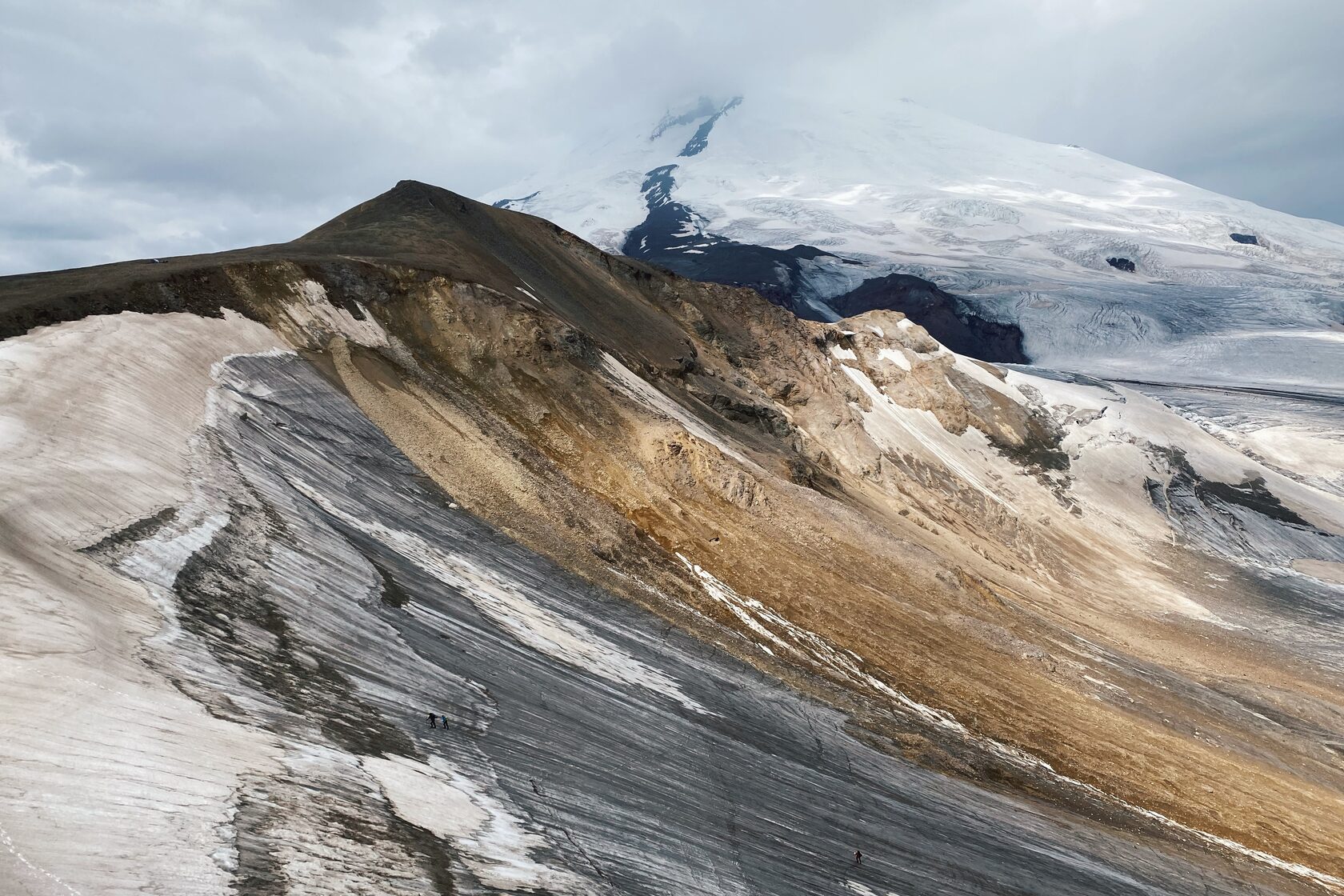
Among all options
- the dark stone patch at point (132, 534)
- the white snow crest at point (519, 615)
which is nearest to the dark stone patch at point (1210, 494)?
the white snow crest at point (519, 615)

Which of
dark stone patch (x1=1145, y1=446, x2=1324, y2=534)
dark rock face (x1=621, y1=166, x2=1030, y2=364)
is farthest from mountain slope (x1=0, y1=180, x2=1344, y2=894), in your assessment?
dark rock face (x1=621, y1=166, x2=1030, y2=364)

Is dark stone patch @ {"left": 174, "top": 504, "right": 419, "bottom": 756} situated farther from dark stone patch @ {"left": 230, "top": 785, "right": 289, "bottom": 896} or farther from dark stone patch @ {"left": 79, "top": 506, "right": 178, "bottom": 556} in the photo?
dark stone patch @ {"left": 230, "top": 785, "right": 289, "bottom": 896}

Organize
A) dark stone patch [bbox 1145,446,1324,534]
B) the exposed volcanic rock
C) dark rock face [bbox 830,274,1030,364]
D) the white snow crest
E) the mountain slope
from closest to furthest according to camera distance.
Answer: the mountain slope < the white snow crest < dark stone patch [bbox 1145,446,1324,534] < dark rock face [bbox 830,274,1030,364] < the exposed volcanic rock

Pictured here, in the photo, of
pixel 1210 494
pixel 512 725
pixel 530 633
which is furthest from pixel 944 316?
pixel 512 725

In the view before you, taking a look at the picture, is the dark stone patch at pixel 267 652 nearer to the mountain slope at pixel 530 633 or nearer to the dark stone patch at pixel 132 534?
the mountain slope at pixel 530 633

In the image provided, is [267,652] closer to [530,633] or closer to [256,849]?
[256,849]

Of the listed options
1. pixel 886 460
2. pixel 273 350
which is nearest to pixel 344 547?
pixel 273 350

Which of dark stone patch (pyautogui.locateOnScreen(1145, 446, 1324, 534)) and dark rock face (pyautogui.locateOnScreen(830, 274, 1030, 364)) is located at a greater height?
dark rock face (pyautogui.locateOnScreen(830, 274, 1030, 364))
